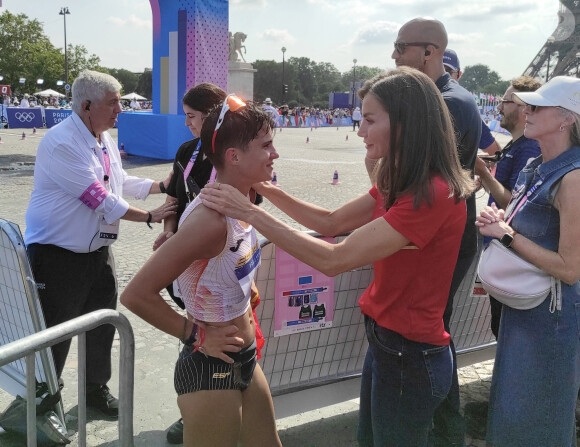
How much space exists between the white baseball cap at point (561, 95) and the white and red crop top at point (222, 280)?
1.35 meters

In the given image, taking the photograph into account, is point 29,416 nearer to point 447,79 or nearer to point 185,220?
point 185,220

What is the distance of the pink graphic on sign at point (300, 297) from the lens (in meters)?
2.87

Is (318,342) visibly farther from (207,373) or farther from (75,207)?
(75,207)

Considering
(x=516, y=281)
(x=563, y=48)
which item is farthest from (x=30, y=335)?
(x=563, y=48)

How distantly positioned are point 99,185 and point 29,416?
1553mm

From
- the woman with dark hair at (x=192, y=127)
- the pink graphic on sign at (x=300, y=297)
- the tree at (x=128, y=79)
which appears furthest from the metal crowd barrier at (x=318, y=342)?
the tree at (x=128, y=79)

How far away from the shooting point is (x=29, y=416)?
5.69 ft

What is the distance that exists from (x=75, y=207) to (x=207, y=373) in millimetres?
1581

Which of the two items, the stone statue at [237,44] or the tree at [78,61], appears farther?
the tree at [78,61]

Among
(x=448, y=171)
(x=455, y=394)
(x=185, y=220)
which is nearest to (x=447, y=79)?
(x=448, y=171)

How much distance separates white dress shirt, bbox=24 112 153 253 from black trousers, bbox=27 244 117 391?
0.27 feet

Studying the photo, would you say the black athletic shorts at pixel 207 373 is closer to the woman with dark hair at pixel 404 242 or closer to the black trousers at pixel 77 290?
the woman with dark hair at pixel 404 242

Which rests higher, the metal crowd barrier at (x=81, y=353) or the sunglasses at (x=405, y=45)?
the sunglasses at (x=405, y=45)

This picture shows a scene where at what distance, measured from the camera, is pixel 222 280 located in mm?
1898
